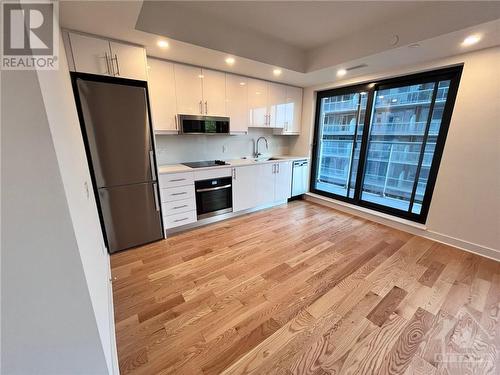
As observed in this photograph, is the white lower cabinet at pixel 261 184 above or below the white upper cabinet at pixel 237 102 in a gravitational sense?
below

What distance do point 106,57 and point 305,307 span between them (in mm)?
3037

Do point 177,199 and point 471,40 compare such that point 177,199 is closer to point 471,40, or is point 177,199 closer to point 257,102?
point 257,102

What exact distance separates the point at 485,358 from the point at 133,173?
332 centimetres

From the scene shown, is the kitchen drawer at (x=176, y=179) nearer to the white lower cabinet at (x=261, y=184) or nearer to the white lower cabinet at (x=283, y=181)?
the white lower cabinet at (x=261, y=184)

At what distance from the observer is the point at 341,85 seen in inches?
139

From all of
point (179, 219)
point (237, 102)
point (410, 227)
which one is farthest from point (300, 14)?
point (410, 227)

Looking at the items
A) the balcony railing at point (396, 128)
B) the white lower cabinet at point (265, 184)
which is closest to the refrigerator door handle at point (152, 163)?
the white lower cabinet at point (265, 184)

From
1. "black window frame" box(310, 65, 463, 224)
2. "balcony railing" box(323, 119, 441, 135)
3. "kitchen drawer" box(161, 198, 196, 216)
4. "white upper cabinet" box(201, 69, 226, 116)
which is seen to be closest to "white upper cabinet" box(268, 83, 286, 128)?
"black window frame" box(310, 65, 463, 224)

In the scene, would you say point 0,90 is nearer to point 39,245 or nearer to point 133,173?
point 39,245

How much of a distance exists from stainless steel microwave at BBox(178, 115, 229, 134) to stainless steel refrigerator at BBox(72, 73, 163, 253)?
572 mm

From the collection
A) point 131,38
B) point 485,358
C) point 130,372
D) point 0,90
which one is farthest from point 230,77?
point 485,358

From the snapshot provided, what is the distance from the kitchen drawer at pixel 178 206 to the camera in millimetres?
2717

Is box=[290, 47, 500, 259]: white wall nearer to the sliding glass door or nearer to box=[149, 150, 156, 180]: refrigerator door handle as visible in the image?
the sliding glass door

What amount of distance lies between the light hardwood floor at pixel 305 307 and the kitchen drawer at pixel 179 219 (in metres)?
0.20
